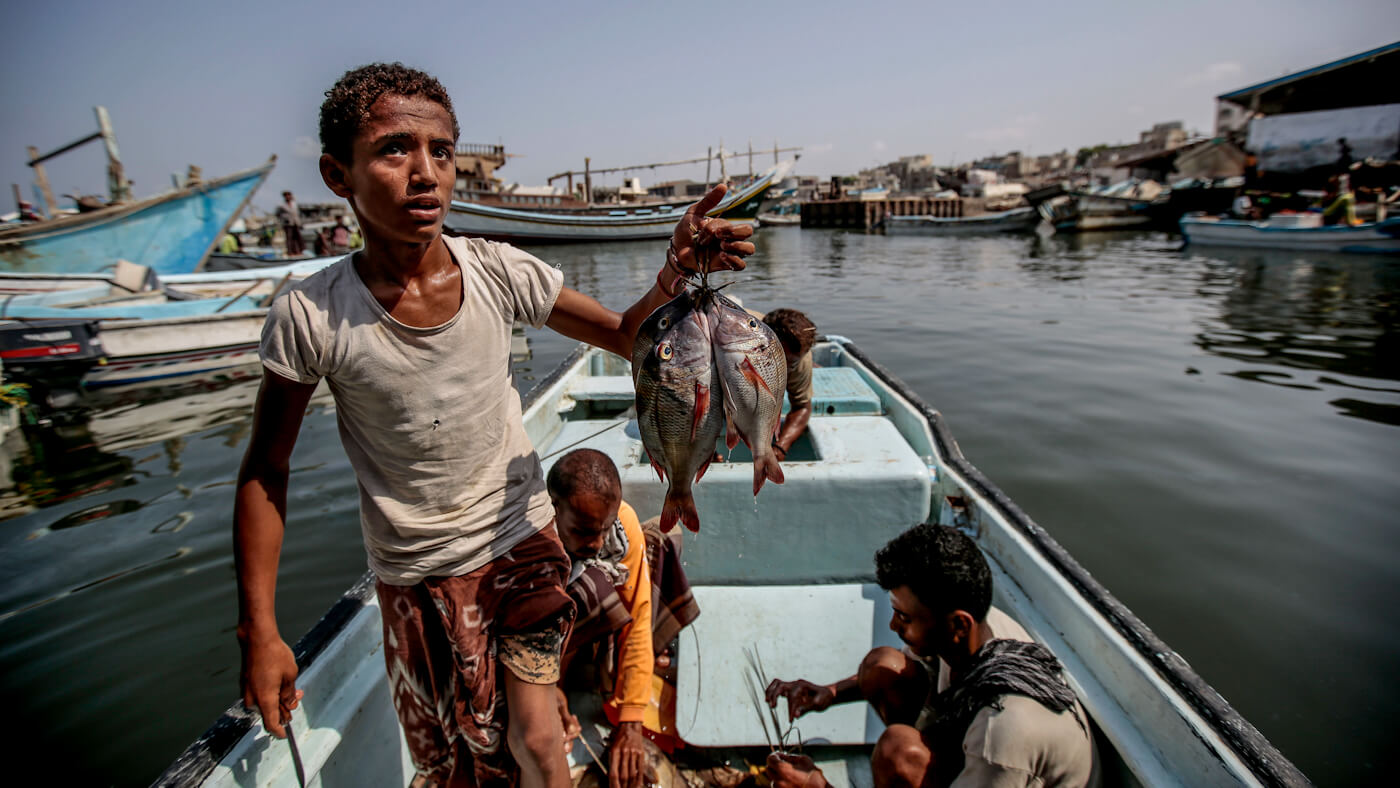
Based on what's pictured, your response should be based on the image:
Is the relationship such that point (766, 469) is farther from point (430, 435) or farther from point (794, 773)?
point (794, 773)

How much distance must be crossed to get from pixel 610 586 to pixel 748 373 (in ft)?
4.99

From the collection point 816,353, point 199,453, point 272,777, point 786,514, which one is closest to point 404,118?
point 272,777

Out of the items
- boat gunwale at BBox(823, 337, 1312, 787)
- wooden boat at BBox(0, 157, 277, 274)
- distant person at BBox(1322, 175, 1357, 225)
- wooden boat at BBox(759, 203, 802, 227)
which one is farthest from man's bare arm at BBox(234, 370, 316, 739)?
wooden boat at BBox(759, 203, 802, 227)

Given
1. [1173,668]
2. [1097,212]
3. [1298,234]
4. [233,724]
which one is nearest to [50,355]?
[233,724]

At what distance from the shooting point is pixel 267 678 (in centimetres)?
178

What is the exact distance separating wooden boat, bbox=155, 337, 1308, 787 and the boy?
2.09 ft

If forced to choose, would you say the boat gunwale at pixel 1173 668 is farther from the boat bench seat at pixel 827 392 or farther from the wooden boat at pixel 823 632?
the boat bench seat at pixel 827 392

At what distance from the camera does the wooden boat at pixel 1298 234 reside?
19484 millimetres

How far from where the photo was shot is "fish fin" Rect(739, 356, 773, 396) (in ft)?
5.56

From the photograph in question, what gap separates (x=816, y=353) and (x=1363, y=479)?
18.8 ft

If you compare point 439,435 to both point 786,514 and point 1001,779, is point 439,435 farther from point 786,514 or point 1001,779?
point 786,514

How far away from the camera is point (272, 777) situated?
210 centimetres

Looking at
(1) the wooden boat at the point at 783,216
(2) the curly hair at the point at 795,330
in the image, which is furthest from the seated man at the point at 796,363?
(1) the wooden boat at the point at 783,216

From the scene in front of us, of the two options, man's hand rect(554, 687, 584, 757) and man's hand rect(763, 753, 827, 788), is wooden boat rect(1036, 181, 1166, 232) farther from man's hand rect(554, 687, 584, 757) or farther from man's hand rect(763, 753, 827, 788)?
man's hand rect(554, 687, 584, 757)
